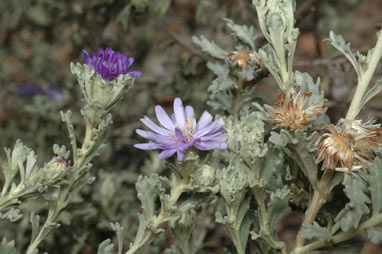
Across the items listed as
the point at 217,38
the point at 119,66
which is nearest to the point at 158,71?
the point at 217,38

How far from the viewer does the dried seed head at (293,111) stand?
1250 millimetres

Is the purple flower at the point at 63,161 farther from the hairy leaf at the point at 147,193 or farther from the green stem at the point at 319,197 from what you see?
the green stem at the point at 319,197

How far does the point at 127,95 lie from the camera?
9.09 feet

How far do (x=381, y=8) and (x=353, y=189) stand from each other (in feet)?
11.3

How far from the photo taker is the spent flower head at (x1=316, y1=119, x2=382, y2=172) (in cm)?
119

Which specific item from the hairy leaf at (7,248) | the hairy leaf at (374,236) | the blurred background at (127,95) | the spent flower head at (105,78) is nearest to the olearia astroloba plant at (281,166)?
the hairy leaf at (374,236)

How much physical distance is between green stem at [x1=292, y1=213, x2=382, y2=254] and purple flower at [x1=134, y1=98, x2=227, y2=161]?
0.33 m

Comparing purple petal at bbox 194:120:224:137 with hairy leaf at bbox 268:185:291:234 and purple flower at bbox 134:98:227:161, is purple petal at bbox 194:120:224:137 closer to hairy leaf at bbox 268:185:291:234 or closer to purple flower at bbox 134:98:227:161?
purple flower at bbox 134:98:227:161

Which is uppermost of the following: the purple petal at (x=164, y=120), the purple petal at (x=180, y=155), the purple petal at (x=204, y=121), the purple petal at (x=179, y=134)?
the purple petal at (x=164, y=120)

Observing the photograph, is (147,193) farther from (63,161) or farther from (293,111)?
(293,111)

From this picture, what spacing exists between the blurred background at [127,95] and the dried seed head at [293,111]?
2.53ft

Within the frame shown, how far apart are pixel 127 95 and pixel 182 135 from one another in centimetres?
152

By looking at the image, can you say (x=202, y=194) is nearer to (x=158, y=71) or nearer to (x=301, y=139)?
(x=301, y=139)

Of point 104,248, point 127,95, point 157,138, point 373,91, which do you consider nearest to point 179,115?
point 157,138
